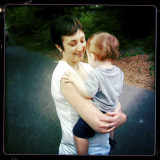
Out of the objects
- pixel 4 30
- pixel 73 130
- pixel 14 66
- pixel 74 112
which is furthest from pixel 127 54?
pixel 4 30

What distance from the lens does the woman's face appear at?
1538 millimetres

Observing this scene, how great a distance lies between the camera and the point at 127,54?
5.63 ft

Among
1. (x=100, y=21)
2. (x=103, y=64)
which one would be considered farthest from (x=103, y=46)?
(x=100, y=21)

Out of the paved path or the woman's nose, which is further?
the paved path

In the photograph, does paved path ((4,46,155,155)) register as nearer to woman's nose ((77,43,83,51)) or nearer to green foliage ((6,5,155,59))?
green foliage ((6,5,155,59))

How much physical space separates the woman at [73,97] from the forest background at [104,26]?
14 centimetres

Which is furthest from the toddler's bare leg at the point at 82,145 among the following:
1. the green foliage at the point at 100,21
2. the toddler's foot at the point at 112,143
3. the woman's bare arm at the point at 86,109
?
the green foliage at the point at 100,21

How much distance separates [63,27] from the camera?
4.98 ft

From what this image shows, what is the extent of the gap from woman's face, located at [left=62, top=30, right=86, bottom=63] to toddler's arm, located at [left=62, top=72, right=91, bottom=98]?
16 cm

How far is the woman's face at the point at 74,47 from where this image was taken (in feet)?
5.05

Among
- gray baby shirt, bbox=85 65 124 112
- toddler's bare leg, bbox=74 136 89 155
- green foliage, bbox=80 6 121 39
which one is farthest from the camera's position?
green foliage, bbox=80 6 121 39

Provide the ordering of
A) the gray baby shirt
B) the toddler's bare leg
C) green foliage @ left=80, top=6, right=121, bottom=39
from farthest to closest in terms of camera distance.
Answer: green foliage @ left=80, top=6, right=121, bottom=39, the toddler's bare leg, the gray baby shirt

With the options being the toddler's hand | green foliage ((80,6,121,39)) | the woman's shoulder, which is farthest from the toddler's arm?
green foliage ((80,6,121,39))

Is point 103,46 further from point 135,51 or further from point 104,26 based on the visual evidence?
point 135,51
